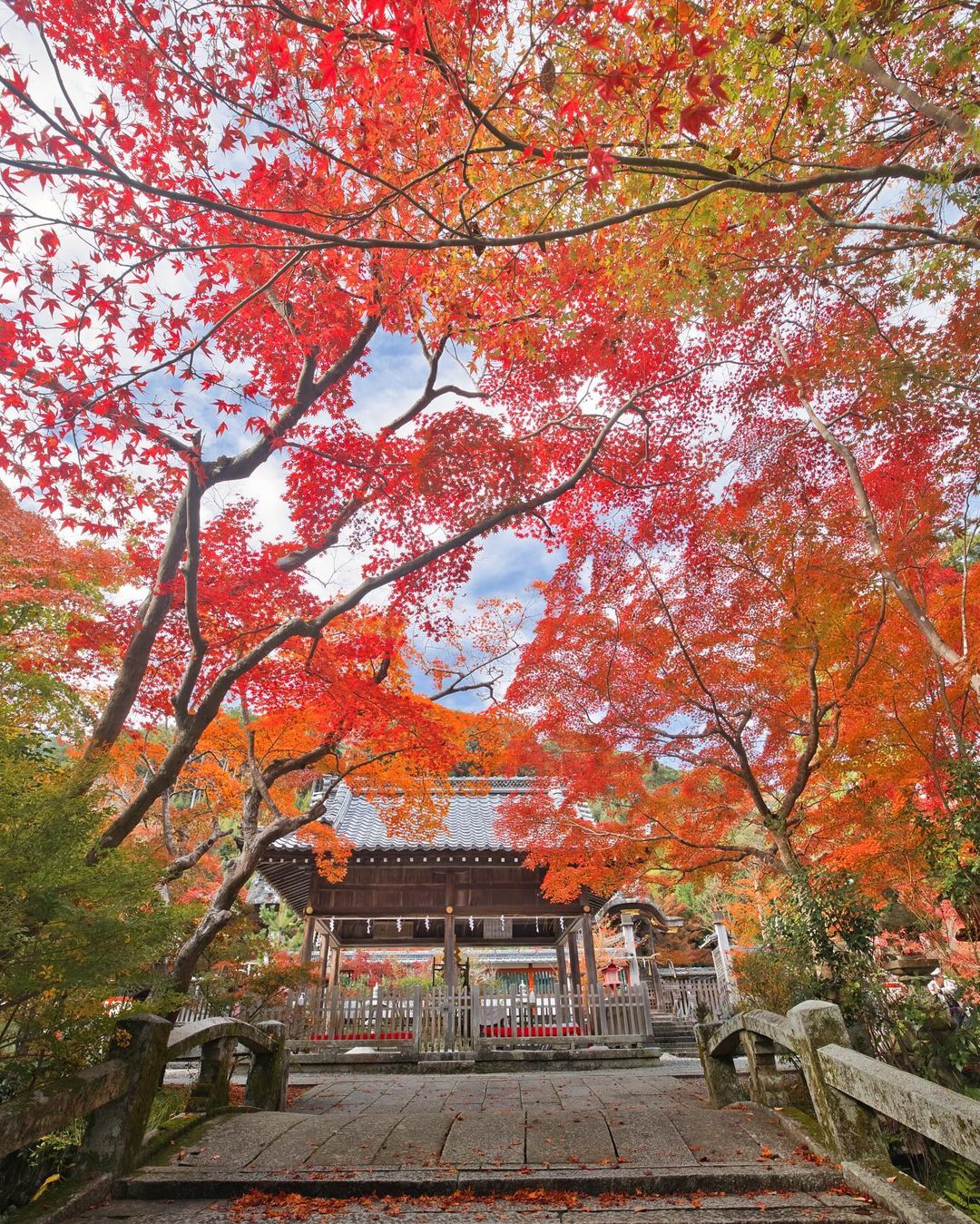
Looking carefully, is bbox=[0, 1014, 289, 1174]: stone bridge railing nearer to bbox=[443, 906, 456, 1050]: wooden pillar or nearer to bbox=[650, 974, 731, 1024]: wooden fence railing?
bbox=[443, 906, 456, 1050]: wooden pillar

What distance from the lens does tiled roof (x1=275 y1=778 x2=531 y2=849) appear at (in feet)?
46.1

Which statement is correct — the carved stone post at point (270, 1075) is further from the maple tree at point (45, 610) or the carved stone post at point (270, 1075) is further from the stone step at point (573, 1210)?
the maple tree at point (45, 610)

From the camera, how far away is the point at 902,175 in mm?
4109

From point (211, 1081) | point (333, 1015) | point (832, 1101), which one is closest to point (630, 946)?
point (333, 1015)

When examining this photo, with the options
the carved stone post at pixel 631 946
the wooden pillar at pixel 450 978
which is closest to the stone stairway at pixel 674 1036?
the carved stone post at pixel 631 946

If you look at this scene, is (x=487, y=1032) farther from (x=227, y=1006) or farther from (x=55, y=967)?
(x=55, y=967)

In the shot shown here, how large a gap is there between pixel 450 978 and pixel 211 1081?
913cm

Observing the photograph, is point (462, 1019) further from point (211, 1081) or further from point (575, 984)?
point (211, 1081)

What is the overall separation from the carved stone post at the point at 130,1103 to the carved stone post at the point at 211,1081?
43.1 inches

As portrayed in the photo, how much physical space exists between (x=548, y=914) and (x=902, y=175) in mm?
14431

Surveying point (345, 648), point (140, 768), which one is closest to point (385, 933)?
point (140, 768)

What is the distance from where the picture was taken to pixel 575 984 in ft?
51.8

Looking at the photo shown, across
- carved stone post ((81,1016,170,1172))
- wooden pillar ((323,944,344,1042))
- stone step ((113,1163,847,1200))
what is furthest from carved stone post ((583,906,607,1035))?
carved stone post ((81,1016,170,1172))

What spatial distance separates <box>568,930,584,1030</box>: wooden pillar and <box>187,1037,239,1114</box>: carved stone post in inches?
367
